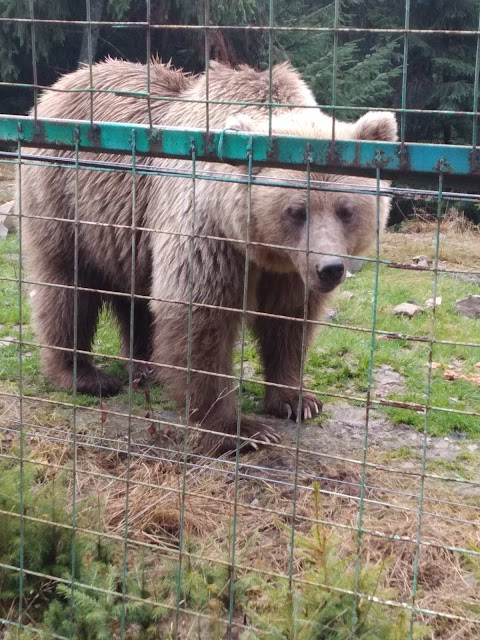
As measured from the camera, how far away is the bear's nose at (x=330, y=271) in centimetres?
327

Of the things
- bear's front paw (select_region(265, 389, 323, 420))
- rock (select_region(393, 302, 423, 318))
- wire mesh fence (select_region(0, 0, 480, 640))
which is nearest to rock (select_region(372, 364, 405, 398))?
wire mesh fence (select_region(0, 0, 480, 640))

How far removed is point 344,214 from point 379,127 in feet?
1.43

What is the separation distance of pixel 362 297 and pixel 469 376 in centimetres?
216

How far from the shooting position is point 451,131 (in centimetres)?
1548

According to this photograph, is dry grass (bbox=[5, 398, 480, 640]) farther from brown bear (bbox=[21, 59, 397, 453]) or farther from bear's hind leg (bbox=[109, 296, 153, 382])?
bear's hind leg (bbox=[109, 296, 153, 382])

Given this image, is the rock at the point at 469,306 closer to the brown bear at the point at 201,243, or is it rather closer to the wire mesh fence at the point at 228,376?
the wire mesh fence at the point at 228,376

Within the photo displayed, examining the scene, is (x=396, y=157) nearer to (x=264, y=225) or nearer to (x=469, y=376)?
(x=264, y=225)

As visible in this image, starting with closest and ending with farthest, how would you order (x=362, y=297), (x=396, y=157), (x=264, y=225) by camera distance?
(x=396, y=157) < (x=264, y=225) < (x=362, y=297)

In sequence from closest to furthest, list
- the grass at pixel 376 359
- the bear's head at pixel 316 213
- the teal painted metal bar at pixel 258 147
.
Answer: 1. the teal painted metal bar at pixel 258 147
2. the bear's head at pixel 316 213
3. the grass at pixel 376 359

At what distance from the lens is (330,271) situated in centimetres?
329

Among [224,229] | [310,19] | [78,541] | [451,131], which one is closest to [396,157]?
[78,541]

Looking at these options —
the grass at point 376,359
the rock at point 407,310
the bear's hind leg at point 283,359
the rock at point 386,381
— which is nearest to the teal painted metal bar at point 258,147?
the grass at point 376,359

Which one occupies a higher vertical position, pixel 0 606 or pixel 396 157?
pixel 396 157

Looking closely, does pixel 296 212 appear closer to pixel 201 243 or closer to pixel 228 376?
pixel 201 243
